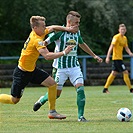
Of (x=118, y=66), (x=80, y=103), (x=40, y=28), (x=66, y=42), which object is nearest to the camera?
(x=40, y=28)

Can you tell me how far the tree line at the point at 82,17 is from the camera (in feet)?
88.4

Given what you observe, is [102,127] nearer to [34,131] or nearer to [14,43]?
[34,131]

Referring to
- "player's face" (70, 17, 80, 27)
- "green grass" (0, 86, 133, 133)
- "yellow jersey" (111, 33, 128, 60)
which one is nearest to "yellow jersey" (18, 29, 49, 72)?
"player's face" (70, 17, 80, 27)

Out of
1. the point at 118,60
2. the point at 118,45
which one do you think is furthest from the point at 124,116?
the point at 118,45

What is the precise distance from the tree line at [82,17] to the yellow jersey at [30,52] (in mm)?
15689

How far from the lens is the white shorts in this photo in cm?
1148

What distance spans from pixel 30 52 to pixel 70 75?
1.03 meters

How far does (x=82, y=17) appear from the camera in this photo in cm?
→ 2816

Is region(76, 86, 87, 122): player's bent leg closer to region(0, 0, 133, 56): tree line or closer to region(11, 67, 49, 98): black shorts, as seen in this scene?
region(11, 67, 49, 98): black shorts

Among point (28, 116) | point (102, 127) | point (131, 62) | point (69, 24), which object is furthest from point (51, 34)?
point (131, 62)

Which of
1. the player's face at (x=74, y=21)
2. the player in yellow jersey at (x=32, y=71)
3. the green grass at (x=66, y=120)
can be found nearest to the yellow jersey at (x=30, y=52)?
the player in yellow jersey at (x=32, y=71)

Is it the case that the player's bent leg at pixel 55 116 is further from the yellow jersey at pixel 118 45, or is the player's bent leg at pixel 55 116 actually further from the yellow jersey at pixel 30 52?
the yellow jersey at pixel 118 45

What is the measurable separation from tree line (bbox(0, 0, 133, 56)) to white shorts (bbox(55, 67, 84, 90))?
15.1 meters

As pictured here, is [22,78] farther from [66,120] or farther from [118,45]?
[118,45]
